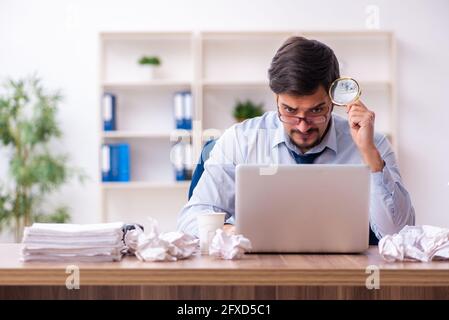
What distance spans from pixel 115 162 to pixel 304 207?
10.4ft

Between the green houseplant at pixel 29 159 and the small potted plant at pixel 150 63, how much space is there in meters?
0.60

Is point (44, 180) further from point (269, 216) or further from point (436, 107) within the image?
point (269, 216)

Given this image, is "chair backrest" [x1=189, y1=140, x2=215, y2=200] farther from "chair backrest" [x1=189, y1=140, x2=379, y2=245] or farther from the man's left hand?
the man's left hand

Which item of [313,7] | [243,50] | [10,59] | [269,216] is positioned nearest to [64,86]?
[10,59]

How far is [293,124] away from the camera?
2340 mm

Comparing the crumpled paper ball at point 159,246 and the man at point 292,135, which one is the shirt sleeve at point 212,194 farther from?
the crumpled paper ball at point 159,246

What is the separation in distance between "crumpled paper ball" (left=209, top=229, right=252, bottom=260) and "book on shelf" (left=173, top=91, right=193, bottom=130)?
3.07 meters

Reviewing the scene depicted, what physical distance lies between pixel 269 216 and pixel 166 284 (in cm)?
34

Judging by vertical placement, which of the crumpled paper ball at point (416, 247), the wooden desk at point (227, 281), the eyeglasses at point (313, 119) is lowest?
the wooden desk at point (227, 281)

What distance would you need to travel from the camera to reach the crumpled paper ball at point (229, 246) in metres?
1.49

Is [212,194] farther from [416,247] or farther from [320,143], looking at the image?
[416,247]

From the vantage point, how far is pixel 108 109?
460cm

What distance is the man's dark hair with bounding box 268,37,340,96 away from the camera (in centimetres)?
229

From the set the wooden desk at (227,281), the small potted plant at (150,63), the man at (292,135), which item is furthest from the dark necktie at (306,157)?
the small potted plant at (150,63)
